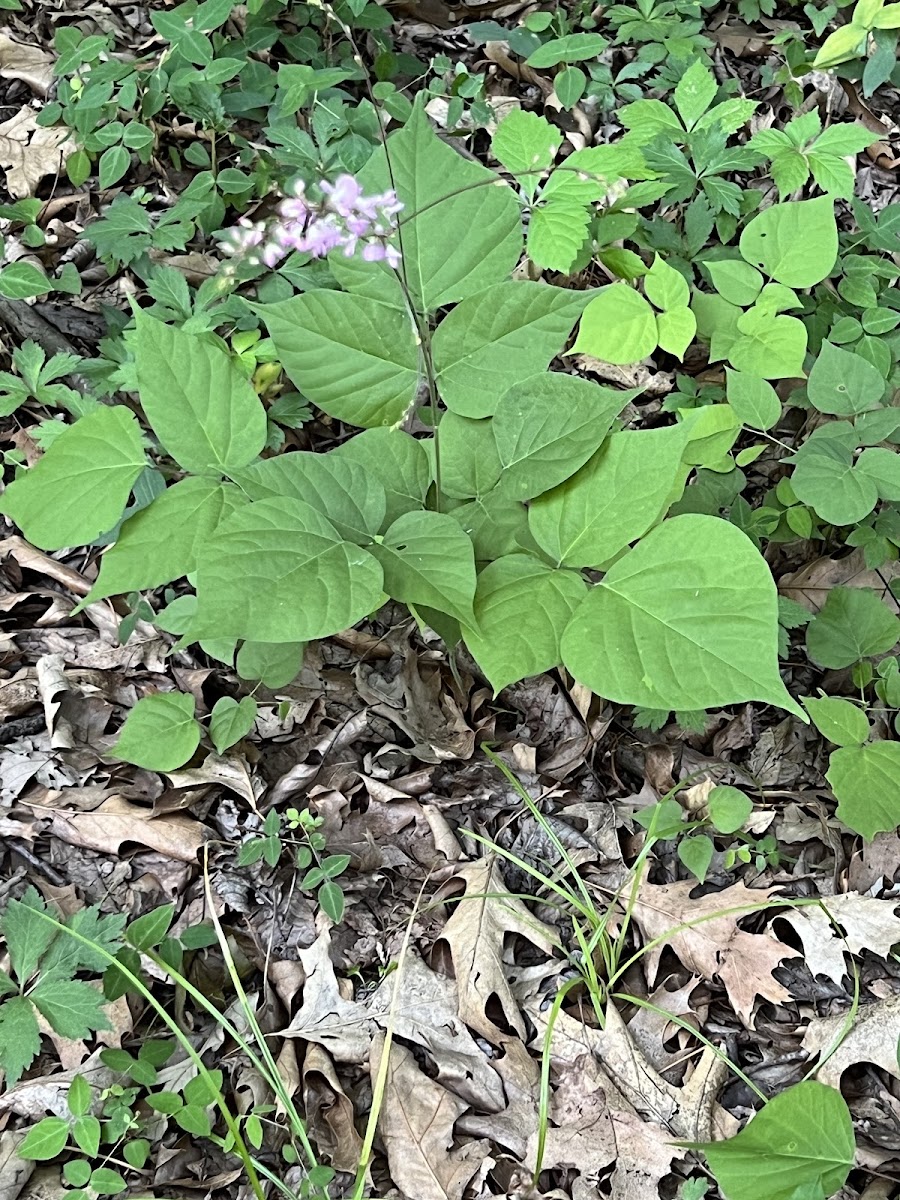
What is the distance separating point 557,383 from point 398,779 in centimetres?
100

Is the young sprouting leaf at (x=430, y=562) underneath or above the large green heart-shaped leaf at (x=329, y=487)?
underneath

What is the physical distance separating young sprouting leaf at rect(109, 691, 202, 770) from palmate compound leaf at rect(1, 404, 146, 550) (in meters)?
0.50

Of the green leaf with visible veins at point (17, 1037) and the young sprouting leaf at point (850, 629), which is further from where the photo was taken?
the young sprouting leaf at point (850, 629)

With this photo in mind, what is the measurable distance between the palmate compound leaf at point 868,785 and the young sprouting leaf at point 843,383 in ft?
2.54

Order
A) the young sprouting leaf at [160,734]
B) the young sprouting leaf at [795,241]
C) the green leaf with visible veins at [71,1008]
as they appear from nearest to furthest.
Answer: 1. the green leaf with visible veins at [71,1008]
2. the young sprouting leaf at [160,734]
3. the young sprouting leaf at [795,241]

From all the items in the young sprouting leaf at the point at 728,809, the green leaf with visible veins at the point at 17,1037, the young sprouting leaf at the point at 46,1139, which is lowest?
the young sprouting leaf at the point at 46,1139

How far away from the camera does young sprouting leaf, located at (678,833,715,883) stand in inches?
73.2

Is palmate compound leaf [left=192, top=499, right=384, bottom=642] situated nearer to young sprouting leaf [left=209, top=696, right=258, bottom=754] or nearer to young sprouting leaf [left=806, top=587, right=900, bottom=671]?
young sprouting leaf [left=209, top=696, right=258, bottom=754]

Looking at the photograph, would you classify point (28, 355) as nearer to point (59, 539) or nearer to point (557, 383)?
point (59, 539)

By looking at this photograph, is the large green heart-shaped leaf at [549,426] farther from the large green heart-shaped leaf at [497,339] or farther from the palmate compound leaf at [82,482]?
the palmate compound leaf at [82,482]

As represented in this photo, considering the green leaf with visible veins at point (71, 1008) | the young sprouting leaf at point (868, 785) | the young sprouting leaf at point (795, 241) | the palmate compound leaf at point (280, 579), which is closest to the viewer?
the palmate compound leaf at point (280, 579)

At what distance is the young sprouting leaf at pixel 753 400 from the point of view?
2076 millimetres

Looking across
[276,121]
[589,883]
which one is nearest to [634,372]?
[276,121]

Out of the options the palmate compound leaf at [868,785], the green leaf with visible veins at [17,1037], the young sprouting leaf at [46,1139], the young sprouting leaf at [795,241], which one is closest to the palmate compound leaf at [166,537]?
the green leaf with visible veins at [17,1037]
